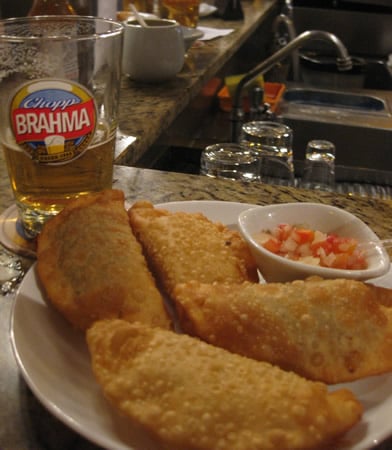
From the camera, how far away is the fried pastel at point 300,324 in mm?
559

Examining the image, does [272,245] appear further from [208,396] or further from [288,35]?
[288,35]

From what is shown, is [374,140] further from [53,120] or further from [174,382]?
[174,382]

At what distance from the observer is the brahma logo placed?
68 cm

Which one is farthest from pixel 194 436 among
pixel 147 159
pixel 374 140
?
pixel 374 140

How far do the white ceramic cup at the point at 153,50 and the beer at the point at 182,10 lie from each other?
Answer: 63 centimetres

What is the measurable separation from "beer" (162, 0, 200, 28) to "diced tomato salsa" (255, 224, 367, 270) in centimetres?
159

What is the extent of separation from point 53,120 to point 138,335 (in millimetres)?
305

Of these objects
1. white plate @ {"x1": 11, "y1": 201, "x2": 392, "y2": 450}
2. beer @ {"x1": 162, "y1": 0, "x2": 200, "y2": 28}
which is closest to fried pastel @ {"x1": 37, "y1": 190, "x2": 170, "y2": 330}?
white plate @ {"x1": 11, "y1": 201, "x2": 392, "y2": 450}

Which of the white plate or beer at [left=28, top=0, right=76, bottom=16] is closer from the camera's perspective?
the white plate

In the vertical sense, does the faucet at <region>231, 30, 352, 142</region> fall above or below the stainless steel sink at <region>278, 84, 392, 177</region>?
above

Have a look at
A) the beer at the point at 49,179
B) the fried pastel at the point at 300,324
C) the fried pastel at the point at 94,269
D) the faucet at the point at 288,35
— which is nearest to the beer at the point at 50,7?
the beer at the point at 49,179

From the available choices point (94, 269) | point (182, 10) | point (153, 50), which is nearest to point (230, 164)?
point (153, 50)

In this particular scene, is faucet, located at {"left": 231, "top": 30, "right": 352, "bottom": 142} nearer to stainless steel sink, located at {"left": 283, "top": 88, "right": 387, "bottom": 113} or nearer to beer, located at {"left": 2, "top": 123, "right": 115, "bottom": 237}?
stainless steel sink, located at {"left": 283, "top": 88, "right": 387, "bottom": 113}

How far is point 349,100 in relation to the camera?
2.66 meters
